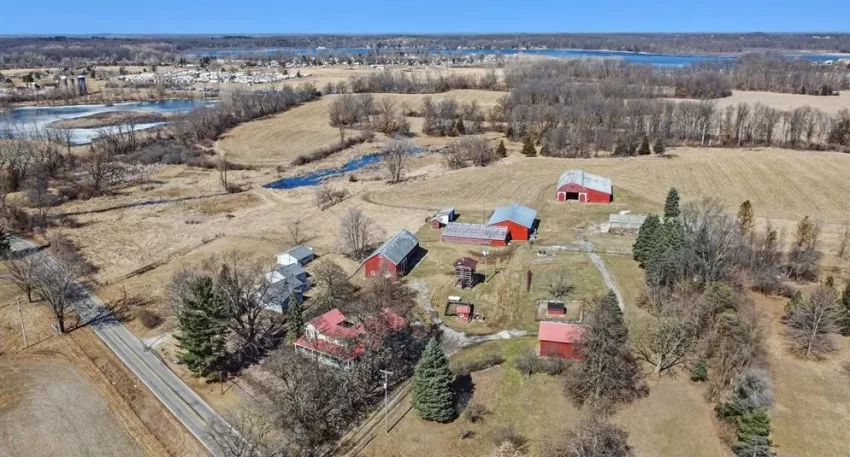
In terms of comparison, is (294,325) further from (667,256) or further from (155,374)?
(667,256)

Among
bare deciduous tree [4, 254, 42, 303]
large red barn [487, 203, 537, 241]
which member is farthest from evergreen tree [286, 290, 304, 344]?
large red barn [487, 203, 537, 241]

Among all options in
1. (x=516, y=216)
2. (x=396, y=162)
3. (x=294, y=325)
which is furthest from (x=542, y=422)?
(x=396, y=162)

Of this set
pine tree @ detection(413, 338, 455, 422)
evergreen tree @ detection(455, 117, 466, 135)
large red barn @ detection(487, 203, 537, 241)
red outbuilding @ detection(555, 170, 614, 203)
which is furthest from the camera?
evergreen tree @ detection(455, 117, 466, 135)

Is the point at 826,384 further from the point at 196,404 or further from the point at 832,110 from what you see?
the point at 832,110

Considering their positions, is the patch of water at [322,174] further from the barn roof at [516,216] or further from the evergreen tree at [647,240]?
the evergreen tree at [647,240]

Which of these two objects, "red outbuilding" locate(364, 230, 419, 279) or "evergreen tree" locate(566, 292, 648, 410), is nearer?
"evergreen tree" locate(566, 292, 648, 410)

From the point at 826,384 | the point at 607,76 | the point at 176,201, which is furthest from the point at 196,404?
the point at 607,76

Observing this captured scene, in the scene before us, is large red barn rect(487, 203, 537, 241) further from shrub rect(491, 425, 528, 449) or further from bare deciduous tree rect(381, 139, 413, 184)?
shrub rect(491, 425, 528, 449)
